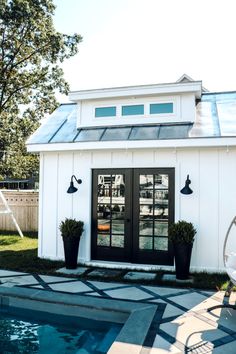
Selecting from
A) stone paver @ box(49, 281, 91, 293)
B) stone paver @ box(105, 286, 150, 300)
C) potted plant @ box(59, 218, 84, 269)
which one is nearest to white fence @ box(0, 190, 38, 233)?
potted plant @ box(59, 218, 84, 269)

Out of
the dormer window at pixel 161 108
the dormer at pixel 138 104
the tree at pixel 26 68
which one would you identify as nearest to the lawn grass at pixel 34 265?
the dormer at pixel 138 104

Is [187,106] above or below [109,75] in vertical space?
below

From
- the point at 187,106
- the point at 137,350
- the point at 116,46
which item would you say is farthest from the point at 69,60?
the point at 137,350

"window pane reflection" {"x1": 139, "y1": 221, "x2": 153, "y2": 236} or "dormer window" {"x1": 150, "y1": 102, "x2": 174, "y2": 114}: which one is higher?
"dormer window" {"x1": 150, "y1": 102, "x2": 174, "y2": 114}

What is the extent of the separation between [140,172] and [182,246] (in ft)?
6.15

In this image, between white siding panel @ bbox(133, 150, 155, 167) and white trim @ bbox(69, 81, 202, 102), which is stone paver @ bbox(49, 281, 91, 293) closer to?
white siding panel @ bbox(133, 150, 155, 167)

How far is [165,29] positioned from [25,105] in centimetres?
787

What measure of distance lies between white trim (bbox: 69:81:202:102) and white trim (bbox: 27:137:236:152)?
137cm

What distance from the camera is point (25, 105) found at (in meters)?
15.5

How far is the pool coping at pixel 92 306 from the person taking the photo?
420 cm

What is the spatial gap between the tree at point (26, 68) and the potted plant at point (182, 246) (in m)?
10.3

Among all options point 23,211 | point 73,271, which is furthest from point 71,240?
point 23,211

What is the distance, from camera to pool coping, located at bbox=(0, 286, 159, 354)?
4195mm

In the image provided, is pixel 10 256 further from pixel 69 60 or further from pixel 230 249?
pixel 69 60
